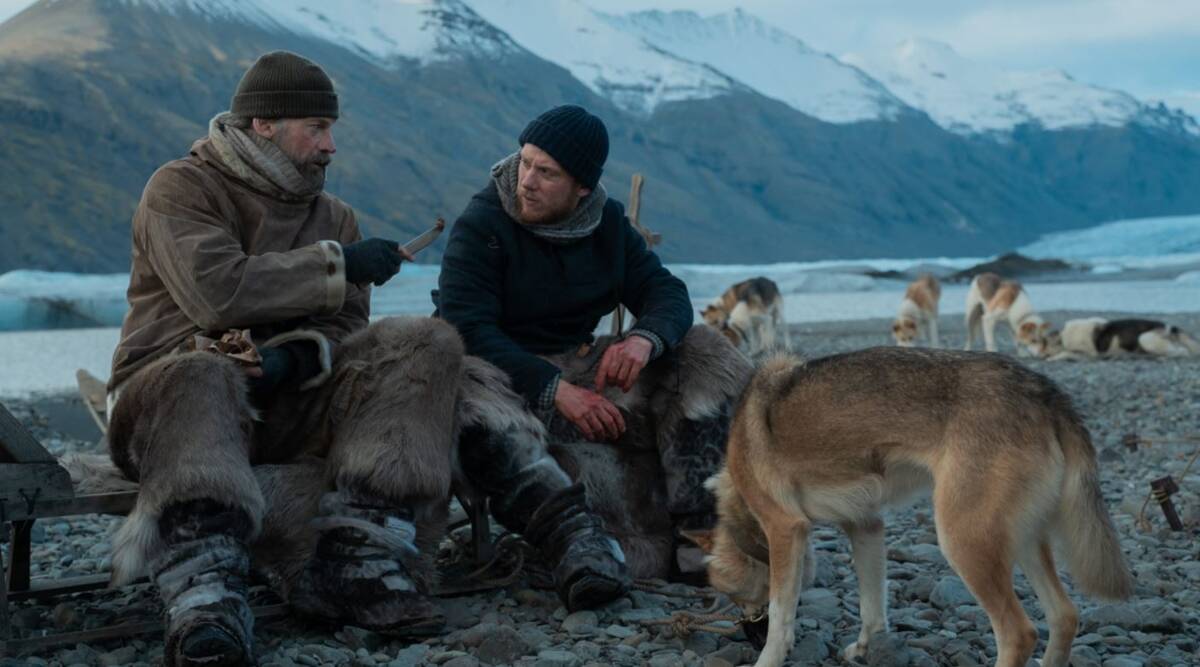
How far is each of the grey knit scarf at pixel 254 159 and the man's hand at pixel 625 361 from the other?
4.56 feet

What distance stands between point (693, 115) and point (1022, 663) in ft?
519

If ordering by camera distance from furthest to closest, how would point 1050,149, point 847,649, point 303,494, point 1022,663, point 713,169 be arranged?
1. point 1050,149
2. point 713,169
3. point 303,494
4. point 847,649
5. point 1022,663

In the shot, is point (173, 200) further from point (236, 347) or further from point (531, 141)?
point (531, 141)

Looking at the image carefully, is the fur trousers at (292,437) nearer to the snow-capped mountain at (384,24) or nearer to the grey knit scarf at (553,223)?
the grey knit scarf at (553,223)

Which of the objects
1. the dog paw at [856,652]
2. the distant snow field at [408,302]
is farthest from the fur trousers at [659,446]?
the distant snow field at [408,302]

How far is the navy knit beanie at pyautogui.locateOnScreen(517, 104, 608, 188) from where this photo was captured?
5348 mm

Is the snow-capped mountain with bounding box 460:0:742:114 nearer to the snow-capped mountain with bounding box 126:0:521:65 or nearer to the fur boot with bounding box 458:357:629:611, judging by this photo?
the snow-capped mountain with bounding box 126:0:521:65

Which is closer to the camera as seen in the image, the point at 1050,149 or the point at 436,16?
the point at 436,16

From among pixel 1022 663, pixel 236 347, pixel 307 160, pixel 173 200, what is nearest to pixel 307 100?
pixel 307 160

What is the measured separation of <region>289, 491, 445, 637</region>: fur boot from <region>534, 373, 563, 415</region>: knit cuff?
0.87 metres

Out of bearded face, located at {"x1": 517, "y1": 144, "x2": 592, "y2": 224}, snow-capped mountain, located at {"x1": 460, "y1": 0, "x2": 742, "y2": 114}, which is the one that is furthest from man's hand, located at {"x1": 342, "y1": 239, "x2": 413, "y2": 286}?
snow-capped mountain, located at {"x1": 460, "y1": 0, "x2": 742, "y2": 114}

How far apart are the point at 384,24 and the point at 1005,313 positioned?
14686 centimetres

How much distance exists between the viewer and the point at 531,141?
5.40 meters

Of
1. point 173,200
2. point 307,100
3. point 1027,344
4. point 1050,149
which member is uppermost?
point 1050,149
